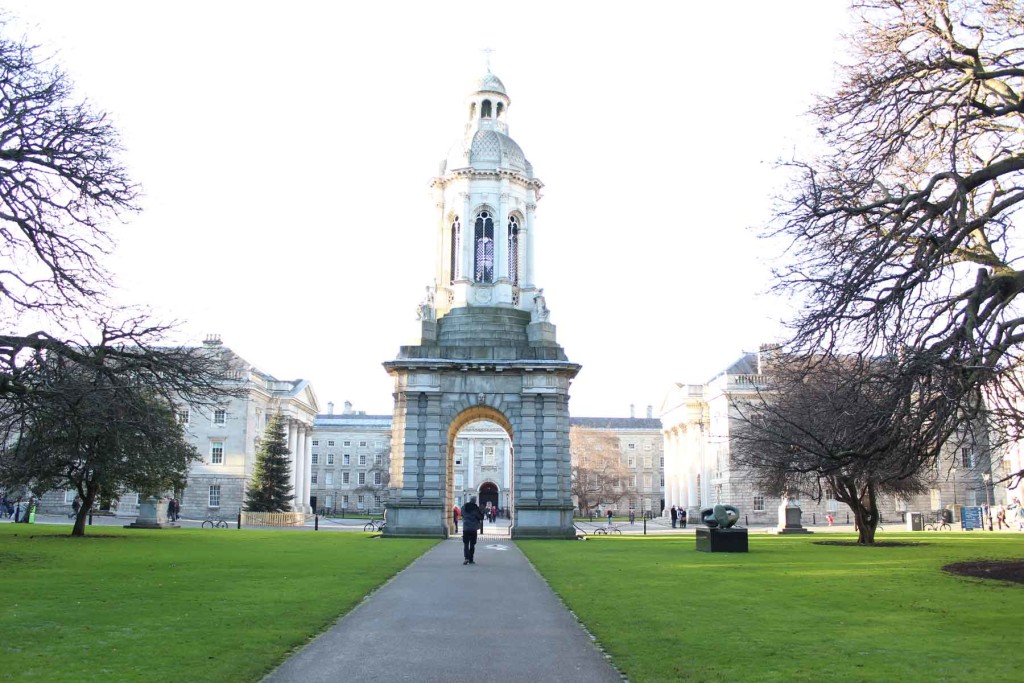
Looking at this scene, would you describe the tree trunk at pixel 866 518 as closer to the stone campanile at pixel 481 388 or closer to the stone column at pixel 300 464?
the stone campanile at pixel 481 388

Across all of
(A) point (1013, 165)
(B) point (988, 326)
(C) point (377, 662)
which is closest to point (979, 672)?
(C) point (377, 662)

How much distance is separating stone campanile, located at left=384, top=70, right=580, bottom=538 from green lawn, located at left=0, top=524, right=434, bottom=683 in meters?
10.3

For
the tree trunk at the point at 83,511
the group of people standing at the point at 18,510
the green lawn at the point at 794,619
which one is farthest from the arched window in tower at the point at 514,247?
the group of people standing at the point at 18,510

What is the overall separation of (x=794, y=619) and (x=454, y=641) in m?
4.86

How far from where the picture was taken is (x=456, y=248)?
41375mm

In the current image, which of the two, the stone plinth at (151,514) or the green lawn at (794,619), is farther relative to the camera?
the stone plinth at (151,514)

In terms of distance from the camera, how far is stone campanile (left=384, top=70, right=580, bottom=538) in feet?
119

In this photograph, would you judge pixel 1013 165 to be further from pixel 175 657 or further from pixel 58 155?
pixel 58 155

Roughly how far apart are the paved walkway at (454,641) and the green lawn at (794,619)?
0.47 metres

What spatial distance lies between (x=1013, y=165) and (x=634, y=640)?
10.3 meters

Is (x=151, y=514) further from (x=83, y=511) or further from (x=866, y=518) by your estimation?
(x=866, y=518)

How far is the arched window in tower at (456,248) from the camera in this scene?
133 ft

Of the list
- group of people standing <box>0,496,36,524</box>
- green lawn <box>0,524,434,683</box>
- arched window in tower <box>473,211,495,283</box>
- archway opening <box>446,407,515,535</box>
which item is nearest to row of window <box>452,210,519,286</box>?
arched window in tower <box>473,211,495,283</box>

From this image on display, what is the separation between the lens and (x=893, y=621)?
494 inches
